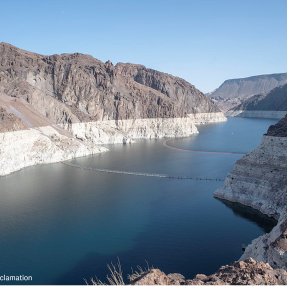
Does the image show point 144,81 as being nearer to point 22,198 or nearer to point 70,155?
point 70,155

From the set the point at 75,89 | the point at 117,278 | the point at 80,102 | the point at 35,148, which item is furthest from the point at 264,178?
the point at 75,89

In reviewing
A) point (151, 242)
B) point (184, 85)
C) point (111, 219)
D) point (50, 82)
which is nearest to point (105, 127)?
point (50, 82)

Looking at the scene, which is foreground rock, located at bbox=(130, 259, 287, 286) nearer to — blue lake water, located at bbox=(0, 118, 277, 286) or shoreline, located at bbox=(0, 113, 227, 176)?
blue lake water, located at bbox=(0, 118, 277, 286)

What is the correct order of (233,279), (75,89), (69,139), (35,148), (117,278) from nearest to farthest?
(233,279) < (117,278) < (35,148) < (69,139) < (75,89)

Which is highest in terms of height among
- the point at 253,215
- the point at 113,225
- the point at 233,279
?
the point at 233,279

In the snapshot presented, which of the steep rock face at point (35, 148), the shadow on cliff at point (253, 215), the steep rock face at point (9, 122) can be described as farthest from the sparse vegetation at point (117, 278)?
the steep rock face at point (9, 122)

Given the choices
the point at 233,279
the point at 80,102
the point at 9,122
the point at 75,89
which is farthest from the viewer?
the point at 75,89

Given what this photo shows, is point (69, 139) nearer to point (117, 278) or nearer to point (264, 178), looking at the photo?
point (264, 178)
